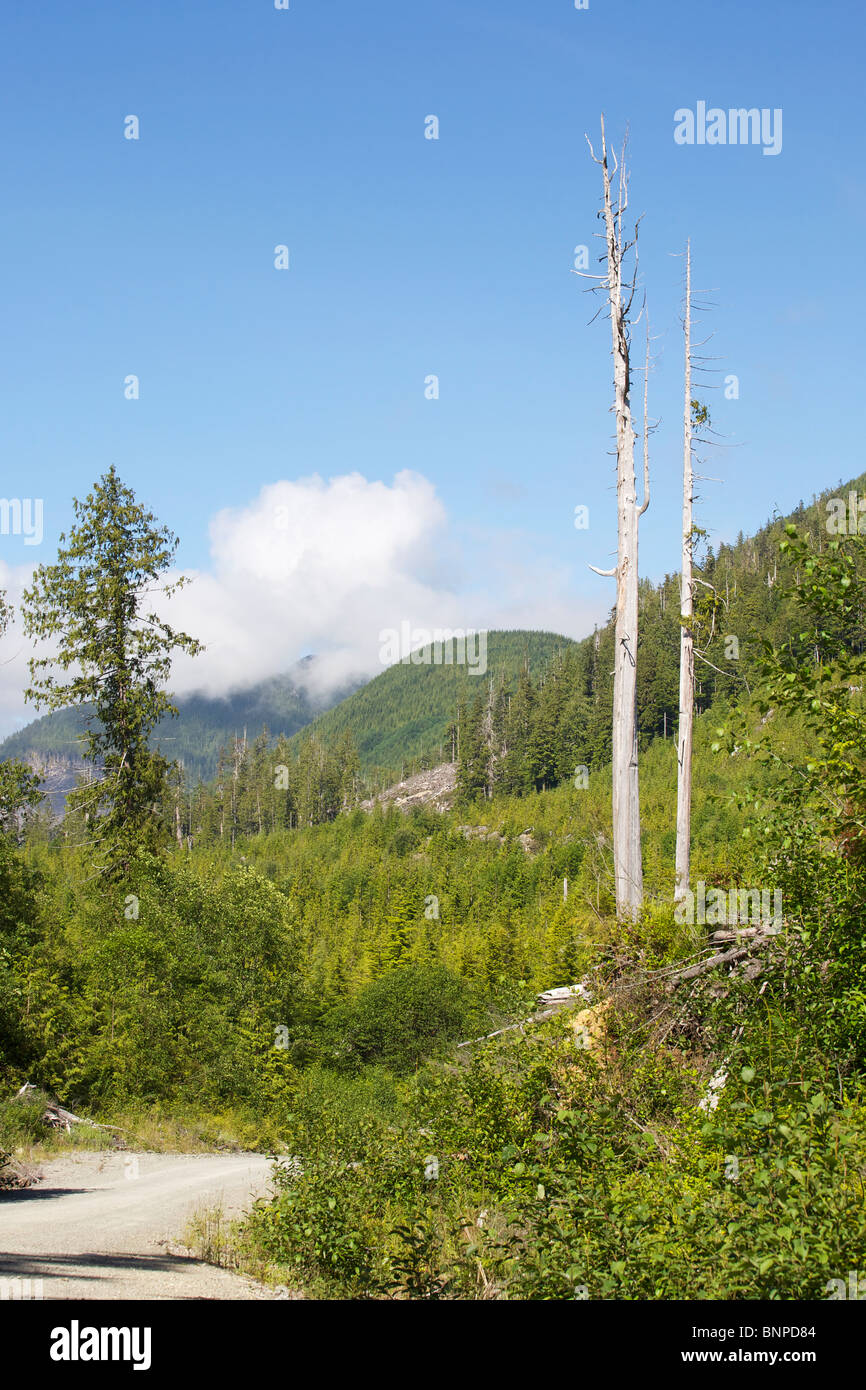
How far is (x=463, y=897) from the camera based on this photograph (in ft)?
234

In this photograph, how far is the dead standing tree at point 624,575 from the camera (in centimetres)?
1163

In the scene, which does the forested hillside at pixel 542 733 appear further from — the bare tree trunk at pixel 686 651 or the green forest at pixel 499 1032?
the bare tree trunk at pixel 686 651

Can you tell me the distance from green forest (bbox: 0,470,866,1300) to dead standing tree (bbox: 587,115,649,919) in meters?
0.49

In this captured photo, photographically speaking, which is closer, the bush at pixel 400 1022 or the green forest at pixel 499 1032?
the green forest at pixel 499 1032

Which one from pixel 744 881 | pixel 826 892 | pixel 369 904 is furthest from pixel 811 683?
pixel 369 904

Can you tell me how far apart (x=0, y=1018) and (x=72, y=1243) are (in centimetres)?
1096

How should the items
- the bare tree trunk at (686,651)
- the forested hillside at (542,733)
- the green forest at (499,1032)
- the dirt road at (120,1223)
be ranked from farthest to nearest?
1. the forested hillside at (542,733)
2. the bare tree trunk at (686,651)
3. the dirt road at (120,1223)
4. the green forest at (499,1032)

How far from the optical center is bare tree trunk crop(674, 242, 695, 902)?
17203 mm

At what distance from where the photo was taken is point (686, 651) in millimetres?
18094

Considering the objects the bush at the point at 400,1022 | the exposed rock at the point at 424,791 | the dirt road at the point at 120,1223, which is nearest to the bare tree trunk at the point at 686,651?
the dirt road at the point at 120,1223

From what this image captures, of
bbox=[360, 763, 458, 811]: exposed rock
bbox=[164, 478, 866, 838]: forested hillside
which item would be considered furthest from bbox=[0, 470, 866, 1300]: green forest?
bbox=[360, 763, 458, 811]: exposed rock

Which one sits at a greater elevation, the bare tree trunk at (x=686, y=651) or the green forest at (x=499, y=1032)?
the bare tree trunk at (x=686, y=651)

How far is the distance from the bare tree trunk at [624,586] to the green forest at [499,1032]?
0.50 m

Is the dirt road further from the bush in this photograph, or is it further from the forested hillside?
the forested hillside
